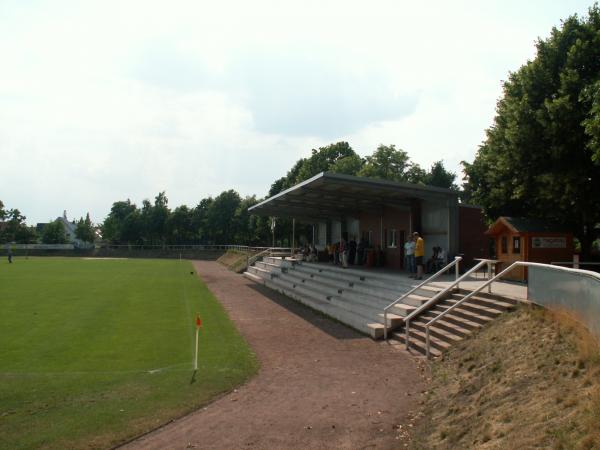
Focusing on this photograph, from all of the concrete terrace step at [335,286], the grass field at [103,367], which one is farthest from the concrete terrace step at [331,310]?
the grass field at [103,367]

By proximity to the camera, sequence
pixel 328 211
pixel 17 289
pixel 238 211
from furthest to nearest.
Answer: pixel 238 211
pixel 328 211
pixel 17 289

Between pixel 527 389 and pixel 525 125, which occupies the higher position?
pixel 525 125

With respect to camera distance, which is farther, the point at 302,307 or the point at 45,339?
the point at 302,307

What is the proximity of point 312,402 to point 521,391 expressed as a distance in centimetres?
338

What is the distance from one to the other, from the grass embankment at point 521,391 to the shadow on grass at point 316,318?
5.24 m

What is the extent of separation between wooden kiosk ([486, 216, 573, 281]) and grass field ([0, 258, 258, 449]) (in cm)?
996

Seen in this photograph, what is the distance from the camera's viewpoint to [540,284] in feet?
33.2

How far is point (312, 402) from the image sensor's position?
891 centimetres

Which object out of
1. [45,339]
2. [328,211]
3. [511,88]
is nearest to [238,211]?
[328,211]

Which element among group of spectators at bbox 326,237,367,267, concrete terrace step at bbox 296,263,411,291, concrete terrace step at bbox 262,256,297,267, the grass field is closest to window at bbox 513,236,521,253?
concrete terrace step at bbox 296,263,411,291

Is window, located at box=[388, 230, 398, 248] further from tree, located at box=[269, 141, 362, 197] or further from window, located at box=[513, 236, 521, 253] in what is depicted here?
tree, located at box=[269, 141, 362, 197]

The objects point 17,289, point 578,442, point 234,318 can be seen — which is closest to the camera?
point 578,442

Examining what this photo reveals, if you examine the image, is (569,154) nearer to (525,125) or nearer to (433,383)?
(525,125)

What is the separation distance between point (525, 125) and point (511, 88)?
2.43 meters
